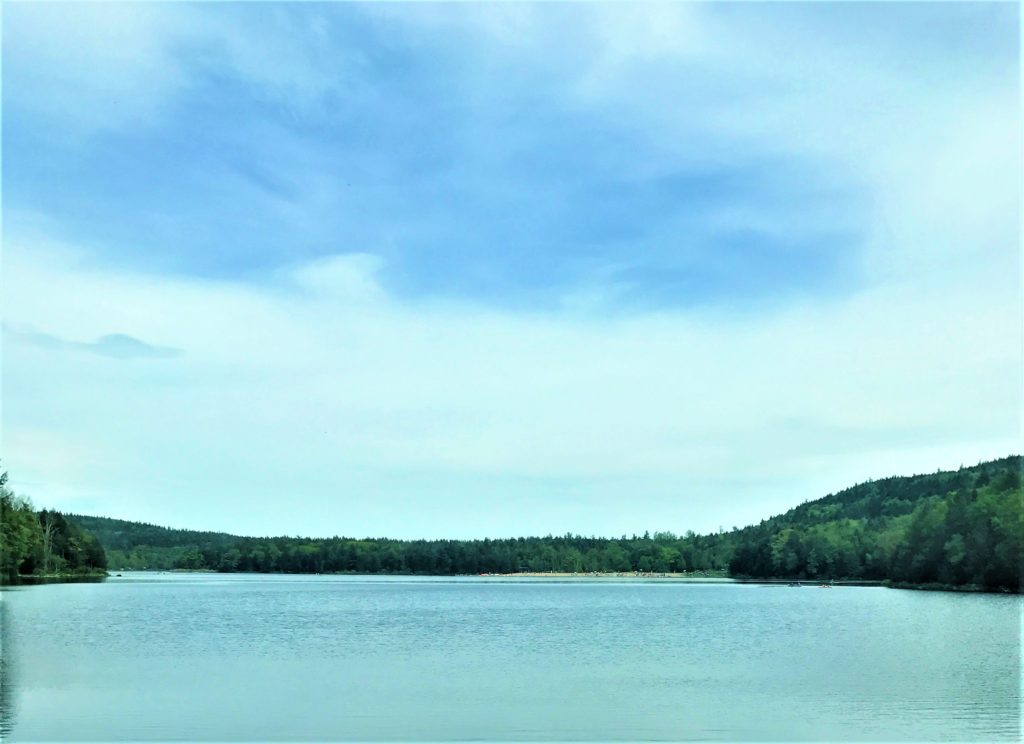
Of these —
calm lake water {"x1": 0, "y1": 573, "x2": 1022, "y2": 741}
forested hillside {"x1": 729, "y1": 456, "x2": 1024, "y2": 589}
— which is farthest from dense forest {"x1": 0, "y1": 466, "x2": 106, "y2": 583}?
forested hillside {"x1": 729, "y1": 456, "x2": 1024, "y2": 589}

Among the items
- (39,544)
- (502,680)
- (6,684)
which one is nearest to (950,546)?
(502,680)

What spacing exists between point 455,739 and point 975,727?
1347 centimetres

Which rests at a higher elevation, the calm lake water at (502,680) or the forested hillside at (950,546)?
the forested hillside at (950,546)

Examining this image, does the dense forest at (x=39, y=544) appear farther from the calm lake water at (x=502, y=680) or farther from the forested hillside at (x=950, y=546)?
the forested hillside at (x=950, y=546)

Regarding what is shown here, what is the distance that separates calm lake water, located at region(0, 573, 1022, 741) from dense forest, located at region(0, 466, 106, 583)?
38.8 meters

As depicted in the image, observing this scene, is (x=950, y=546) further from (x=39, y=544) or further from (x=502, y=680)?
(x=39, y=544)

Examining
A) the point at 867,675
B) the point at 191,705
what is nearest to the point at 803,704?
the point at 867,675

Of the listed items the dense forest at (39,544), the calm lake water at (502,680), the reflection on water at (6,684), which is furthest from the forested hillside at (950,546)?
the dense forest at (39,544)

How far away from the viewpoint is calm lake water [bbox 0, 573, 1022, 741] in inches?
1018

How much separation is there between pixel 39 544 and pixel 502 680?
4494 inches

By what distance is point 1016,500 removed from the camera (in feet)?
332

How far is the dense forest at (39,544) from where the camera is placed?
3898 inches

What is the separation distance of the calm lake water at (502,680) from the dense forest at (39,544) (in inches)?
1529

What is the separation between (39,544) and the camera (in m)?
131
